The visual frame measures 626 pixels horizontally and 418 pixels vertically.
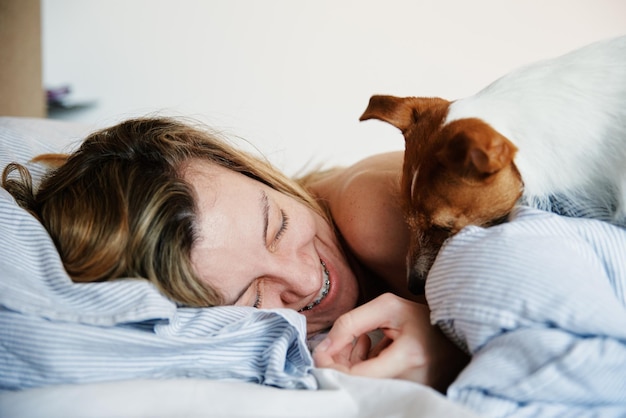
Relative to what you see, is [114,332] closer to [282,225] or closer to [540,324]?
[282,225]

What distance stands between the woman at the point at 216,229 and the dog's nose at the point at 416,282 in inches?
4.9

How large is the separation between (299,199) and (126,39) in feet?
7.38

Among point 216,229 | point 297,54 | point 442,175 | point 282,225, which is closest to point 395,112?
point 442,175

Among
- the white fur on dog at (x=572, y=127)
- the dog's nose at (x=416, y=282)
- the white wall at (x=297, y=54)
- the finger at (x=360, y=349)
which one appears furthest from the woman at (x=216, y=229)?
the white wall at (x=297, y=54)

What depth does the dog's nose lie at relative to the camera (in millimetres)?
1298

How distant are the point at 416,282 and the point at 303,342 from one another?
0.38 metres

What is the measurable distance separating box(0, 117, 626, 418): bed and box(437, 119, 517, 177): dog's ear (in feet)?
0.33

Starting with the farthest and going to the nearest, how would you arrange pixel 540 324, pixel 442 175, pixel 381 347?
pixel 442 175
pixel 381 347
pixel 540 324

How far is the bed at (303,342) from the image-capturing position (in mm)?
823

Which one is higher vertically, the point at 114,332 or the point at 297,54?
the point at 297,54

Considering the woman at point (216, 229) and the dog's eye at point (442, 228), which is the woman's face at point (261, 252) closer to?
the woman at point (216, 229)

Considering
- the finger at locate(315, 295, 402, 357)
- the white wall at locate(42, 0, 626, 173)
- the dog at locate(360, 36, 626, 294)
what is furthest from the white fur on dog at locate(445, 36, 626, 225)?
the white wall at locate(42, 0, 626, 173)

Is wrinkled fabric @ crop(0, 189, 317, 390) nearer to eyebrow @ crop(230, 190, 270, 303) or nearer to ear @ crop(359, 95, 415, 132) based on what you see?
eyebrow @ crop(230, 190, 270, 303)

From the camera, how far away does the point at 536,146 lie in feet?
3.76
